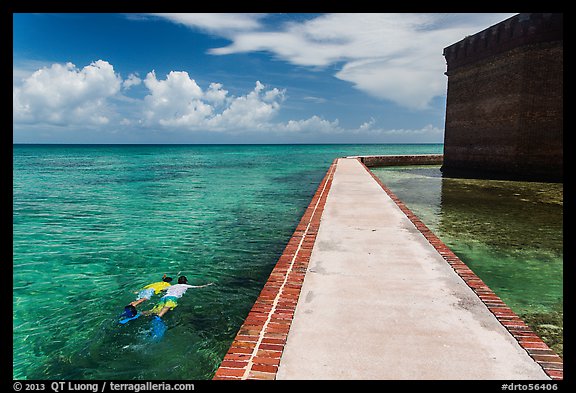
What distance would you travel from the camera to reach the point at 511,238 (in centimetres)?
830

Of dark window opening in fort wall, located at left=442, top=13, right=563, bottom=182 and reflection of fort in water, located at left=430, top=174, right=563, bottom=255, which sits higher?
dark window opening in fort wall, located at left=442, top=13, right=563, bottom=182

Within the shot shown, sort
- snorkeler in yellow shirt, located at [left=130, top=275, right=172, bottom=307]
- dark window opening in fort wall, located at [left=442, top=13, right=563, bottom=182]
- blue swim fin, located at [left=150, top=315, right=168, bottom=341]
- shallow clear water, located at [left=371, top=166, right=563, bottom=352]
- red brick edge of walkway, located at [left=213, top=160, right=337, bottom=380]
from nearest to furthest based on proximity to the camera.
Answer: red brick edge of walkway, located at [left=213, top=160, right=337, bottom=380]
blue swim fin, located at [left=150, top=315, right=168, bottom=341]
shallow clear water, located at [left=371, top=166, right=563, bottom=352]
snorkeler in yellow shirt, located at [left=130, top=275, right=172, bottom=307]
dark window opening in fort wall, located at [left=442, top=13, right=563, bottom=182]

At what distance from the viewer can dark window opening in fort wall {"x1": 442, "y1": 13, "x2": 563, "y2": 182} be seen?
19031 millimetres

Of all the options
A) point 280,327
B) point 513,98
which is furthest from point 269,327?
point 513,98

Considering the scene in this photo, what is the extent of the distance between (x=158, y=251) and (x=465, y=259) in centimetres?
687

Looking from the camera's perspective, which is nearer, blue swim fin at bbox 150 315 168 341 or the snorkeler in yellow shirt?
blue swim fin at bbox 150 315 168 341

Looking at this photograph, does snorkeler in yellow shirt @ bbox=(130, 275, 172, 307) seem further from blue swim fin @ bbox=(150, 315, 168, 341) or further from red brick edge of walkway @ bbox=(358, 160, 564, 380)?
red brick edge of walkway @ bbox=(358, 160, 564, 380)

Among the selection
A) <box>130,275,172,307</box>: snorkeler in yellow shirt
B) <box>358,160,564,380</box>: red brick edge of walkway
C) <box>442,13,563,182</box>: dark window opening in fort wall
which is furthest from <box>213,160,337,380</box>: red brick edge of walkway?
<box>442,13,563,182</box>: dark window opening in fort wall

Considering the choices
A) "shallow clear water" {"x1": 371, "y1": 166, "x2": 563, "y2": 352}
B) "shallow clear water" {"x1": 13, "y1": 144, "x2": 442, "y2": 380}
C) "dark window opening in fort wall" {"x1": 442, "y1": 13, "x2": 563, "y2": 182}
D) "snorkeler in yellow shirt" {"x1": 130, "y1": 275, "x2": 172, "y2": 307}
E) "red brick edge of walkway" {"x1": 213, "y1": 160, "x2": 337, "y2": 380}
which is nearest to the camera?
"red brick edge of walkway" {"x1": 213, "y1": 160, "x2": 337, "y2": 380}

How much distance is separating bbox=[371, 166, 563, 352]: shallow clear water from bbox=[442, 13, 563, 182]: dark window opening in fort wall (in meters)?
4.31

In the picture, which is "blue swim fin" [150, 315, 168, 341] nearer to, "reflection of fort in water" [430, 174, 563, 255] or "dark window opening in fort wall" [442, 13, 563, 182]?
"reflection of fort in water" [430, 174, 563, 255]

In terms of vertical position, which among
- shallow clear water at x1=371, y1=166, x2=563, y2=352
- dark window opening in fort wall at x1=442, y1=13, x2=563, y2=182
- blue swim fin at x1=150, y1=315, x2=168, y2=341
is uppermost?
dark window opening in fort wall at x1=442, y1=13, x2=563, y2=182

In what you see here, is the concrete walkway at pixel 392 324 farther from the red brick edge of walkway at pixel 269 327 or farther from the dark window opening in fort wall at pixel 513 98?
the dark window opening in fort wall at pixel 513 98

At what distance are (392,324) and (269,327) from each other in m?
1.19
